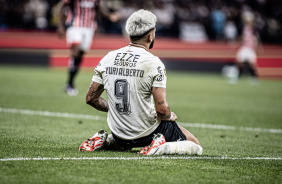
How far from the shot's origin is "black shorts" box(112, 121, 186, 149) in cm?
515

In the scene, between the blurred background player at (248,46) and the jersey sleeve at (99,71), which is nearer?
the jersey sleeve at (99,71)

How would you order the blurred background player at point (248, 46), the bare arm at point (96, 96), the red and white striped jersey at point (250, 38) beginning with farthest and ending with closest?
1. the red and white striped jersey at point (250, 38)
2. the blurred background player at point (248, 46)
3. the bare arm at point (96, 96)

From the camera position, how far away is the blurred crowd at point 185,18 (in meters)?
25.9

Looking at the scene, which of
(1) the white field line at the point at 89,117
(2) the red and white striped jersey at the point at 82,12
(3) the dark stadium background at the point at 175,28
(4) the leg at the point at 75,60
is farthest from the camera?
(3) the dark stadium background at the point at 175,28

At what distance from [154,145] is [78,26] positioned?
7.73m

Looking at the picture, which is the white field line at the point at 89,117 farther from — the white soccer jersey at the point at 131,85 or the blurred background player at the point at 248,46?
the blurred background player at the point at 248,46

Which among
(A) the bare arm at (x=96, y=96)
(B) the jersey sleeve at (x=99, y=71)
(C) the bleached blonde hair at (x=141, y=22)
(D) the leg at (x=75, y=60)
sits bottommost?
(D) the leg at (x=75, y=60)

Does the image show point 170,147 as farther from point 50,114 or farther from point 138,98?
point 50,114

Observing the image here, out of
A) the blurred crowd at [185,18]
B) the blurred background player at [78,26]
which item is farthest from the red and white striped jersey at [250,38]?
the blurred background player at [78,26]

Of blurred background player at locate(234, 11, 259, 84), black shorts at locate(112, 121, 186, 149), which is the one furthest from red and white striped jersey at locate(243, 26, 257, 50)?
black shorts at locate(112, 121, 186, 149)

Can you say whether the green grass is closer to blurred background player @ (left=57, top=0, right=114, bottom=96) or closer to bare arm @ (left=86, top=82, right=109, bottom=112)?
bare arm @ (left=86, top=82, right=109, bottom=112)

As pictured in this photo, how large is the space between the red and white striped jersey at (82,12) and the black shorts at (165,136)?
736 centimetres

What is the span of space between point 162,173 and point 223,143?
226 cm

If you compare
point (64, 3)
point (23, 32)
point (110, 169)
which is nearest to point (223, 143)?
point (110, 169)
